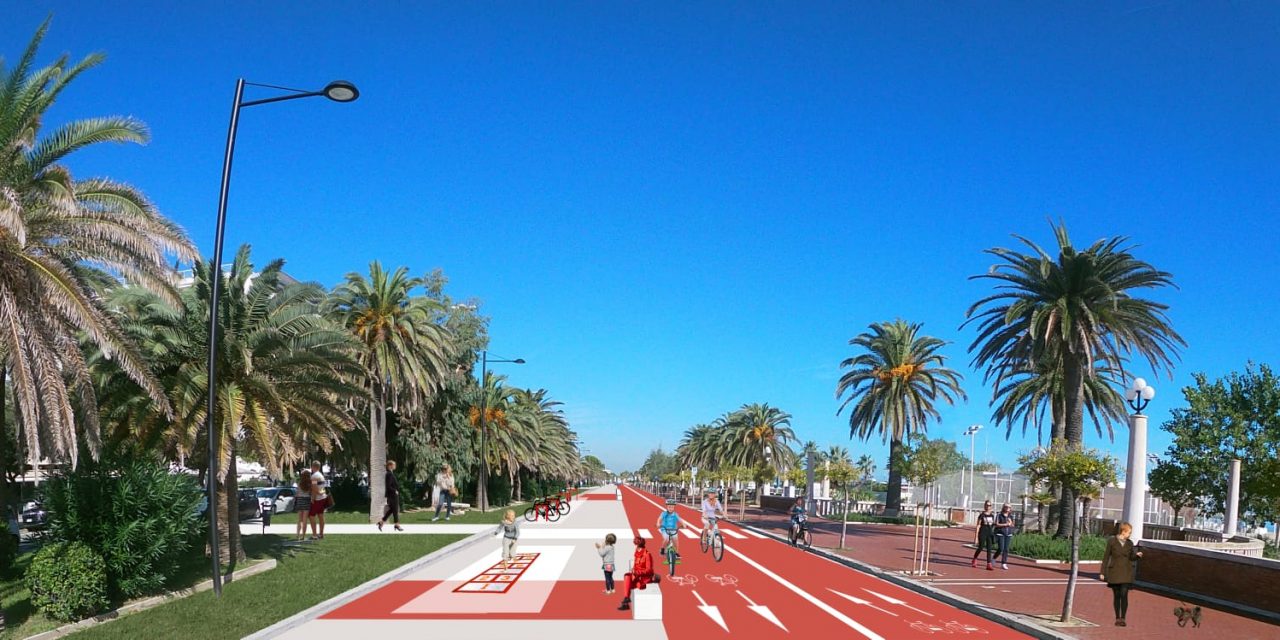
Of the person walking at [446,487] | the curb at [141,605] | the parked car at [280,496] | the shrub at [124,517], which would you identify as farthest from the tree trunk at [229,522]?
the parked car at [280,496]

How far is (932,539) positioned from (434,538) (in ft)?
63.3

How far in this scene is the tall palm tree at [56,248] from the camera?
11492 millimetres

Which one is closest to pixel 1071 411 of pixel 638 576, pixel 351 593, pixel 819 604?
pixel 819 604

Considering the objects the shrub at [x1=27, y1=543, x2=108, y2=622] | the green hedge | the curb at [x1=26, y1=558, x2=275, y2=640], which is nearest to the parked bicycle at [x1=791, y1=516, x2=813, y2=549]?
the green hedge

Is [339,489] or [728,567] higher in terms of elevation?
[728,567]

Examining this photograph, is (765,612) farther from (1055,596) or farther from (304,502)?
(304,502)

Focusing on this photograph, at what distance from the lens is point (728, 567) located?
1992 cm

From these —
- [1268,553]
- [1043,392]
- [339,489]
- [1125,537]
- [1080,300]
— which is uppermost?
[1080,300]

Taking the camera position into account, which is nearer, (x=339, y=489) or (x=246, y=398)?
(x=246, y=398)

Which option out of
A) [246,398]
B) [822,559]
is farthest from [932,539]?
[246,398]

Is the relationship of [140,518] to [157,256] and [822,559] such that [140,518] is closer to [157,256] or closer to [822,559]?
[157,256]

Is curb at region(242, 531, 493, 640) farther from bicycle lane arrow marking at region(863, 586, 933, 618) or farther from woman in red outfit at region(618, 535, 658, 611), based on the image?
bicycle lane arrow marking at region(863, 586, 933, 618)

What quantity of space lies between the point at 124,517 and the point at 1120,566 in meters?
15.1

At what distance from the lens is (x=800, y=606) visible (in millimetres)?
14000
